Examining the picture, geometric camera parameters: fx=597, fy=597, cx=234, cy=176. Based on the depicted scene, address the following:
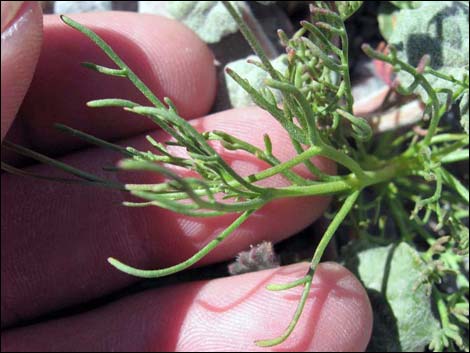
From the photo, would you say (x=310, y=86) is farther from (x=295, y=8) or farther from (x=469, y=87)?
(x=295, y=8)

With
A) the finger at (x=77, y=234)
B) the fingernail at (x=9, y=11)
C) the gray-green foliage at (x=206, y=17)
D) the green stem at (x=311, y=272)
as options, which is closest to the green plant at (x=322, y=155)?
the green stem at (x=311, y=272)

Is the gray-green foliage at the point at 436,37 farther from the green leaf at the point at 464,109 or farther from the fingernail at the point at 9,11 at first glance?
the fingernail at the point at 9,11

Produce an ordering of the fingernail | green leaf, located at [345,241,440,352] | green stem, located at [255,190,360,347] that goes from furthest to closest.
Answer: green leaf, located at [345,241,440,352] < green stem, located at [255,190,360,347] < the fingernail

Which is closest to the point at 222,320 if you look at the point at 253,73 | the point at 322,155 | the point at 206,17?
the point at 322,155

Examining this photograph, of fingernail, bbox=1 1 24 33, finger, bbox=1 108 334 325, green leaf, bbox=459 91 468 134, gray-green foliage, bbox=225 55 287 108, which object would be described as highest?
fingernail, bbox=1 1 24 33

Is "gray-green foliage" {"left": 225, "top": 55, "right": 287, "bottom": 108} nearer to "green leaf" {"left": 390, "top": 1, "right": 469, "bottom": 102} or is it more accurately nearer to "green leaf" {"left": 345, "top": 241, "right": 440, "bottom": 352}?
"green leaf" {"left": 390, "top": 1, "right": 469, "bottom": 102}

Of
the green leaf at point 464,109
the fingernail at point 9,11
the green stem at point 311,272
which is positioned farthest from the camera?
the green leaf at point 464,109

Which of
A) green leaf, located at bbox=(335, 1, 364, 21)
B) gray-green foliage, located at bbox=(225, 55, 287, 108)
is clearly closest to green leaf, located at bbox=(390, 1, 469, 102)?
green leaf, located at bbox=(335, 1, 364, 21)
